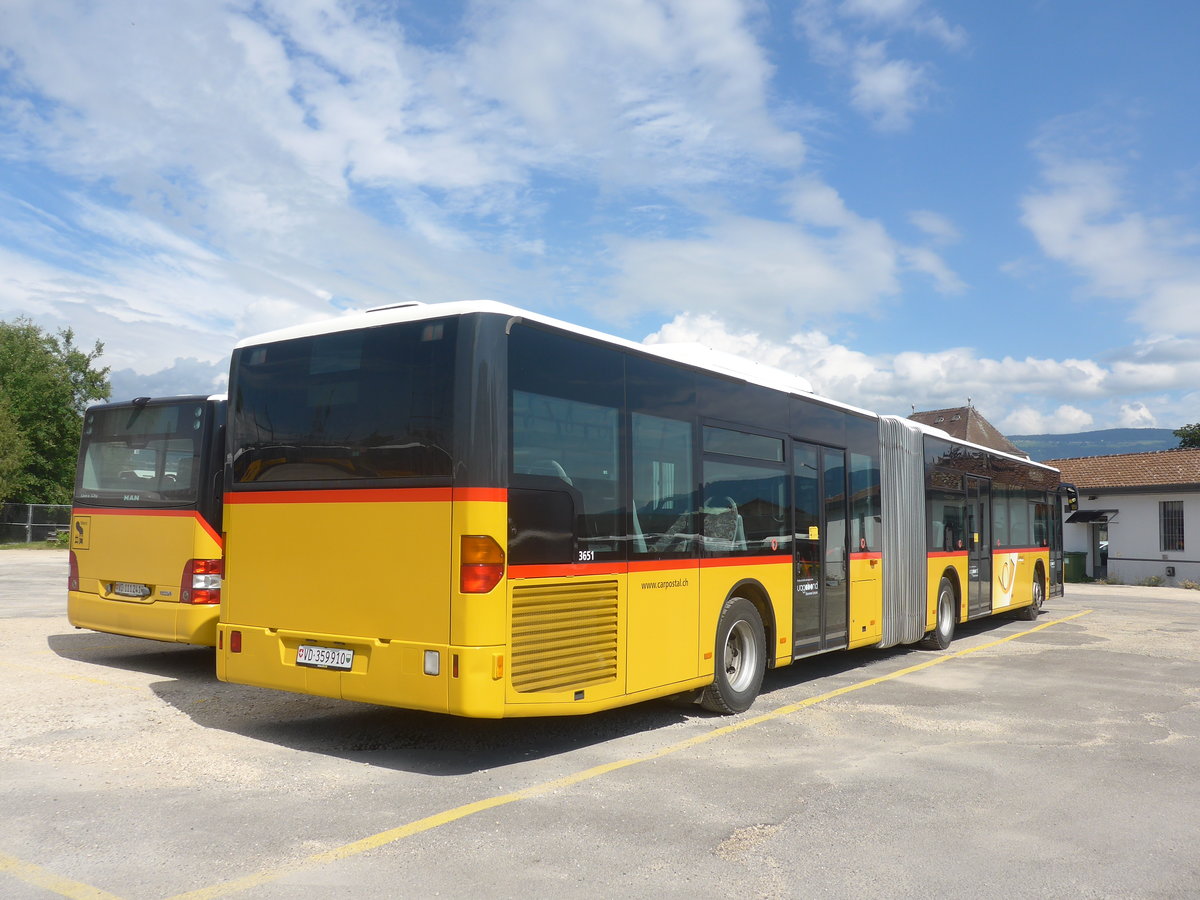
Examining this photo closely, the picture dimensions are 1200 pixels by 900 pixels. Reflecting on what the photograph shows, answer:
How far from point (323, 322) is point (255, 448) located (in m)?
1.09

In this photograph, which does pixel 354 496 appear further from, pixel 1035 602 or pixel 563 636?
pixel 1035 602

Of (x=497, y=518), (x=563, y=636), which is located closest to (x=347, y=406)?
(x=497, y=518)

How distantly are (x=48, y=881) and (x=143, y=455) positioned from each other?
22.1 feet

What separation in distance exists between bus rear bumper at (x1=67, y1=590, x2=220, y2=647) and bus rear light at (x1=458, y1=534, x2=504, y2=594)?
434 centimetres

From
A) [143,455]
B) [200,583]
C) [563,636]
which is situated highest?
[143,455]

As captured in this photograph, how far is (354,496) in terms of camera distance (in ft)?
22.0

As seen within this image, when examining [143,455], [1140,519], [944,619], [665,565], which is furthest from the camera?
[1140,519]

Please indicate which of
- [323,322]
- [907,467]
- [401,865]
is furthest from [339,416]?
[907,467]

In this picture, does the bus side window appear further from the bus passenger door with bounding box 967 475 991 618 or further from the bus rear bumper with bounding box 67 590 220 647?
the bus passenger door with bounding box 967 475 991 618

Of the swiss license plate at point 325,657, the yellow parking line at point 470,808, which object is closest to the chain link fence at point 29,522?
the swiss license plate at point 325,657

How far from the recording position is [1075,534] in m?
37.9

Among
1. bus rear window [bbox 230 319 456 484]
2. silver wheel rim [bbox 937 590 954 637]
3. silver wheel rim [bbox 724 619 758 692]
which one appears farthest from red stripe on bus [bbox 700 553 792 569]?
silver wheel rim [bbox 937 590 954 637]

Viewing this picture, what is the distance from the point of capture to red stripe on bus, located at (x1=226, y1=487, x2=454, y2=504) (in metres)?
6.27

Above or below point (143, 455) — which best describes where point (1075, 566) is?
below
